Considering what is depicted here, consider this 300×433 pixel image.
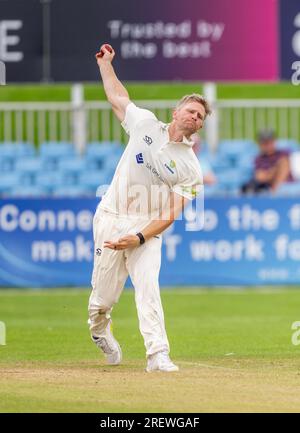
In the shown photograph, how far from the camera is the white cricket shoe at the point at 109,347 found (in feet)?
39.2

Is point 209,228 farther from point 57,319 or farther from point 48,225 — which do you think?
point 57,319

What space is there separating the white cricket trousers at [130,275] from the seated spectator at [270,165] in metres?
10.9

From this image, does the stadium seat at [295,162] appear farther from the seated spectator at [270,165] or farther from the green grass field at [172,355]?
the green grass field at [172,355]

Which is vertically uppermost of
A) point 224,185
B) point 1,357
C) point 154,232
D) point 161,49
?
point 161,49

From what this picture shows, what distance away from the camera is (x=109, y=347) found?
1204cm

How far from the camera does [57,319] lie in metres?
17.1

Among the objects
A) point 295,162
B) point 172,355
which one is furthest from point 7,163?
point 172,355

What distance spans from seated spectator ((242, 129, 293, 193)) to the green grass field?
264cm

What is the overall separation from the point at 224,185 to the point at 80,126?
112 inches

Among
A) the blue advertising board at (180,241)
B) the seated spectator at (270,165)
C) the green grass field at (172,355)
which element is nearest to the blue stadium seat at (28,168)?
the blue advertising board at (180,241)

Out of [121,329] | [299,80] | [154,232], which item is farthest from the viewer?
[299,80]

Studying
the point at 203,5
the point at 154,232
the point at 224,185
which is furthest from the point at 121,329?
the point at 224,185

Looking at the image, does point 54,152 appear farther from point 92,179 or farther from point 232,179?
point 232,179

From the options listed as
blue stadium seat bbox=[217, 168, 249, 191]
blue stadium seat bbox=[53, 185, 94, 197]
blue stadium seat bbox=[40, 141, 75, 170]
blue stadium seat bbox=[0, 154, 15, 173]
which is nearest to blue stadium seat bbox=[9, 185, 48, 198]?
blue stadium seat bbox=[53, 185, 94, 197]
